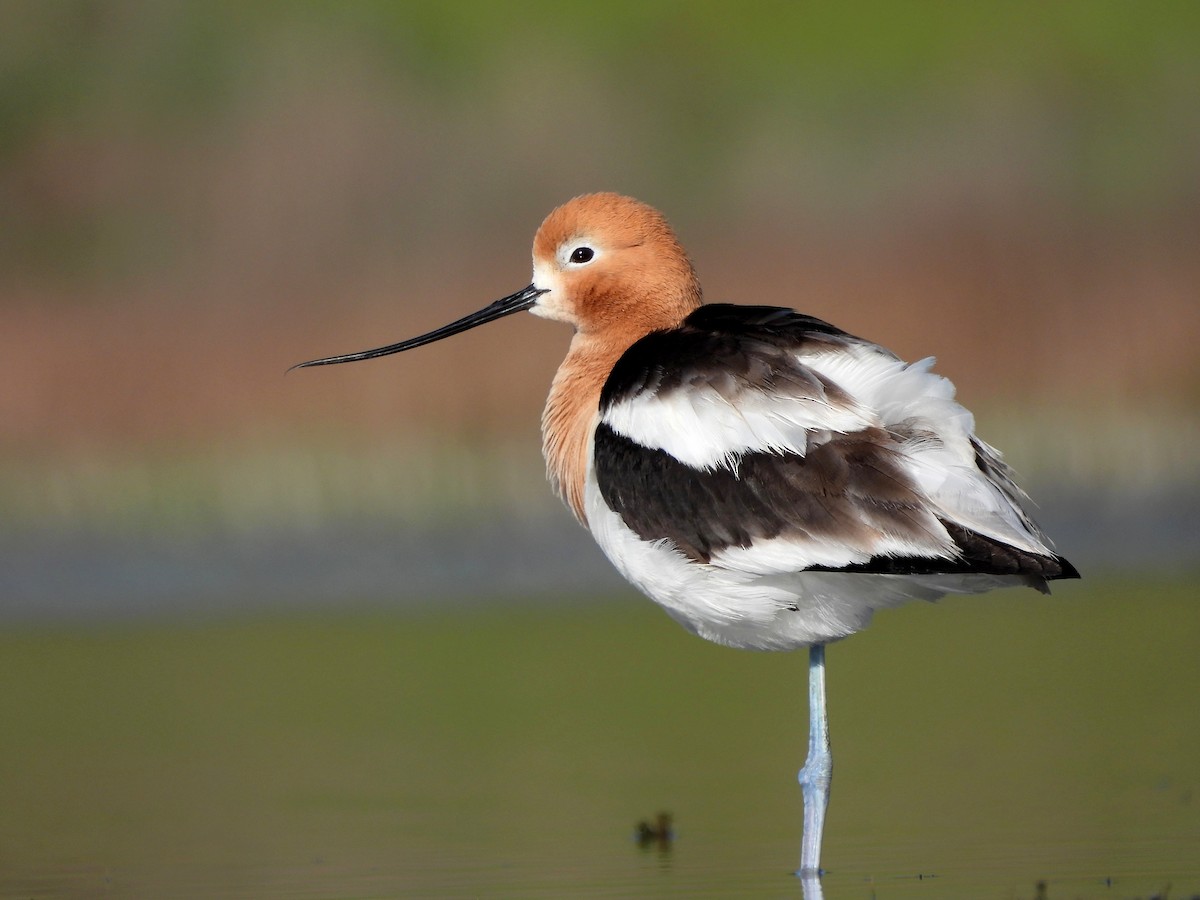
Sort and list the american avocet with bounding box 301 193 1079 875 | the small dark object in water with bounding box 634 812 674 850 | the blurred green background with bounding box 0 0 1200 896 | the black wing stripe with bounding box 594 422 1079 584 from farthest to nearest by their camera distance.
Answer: the blurred green background with bounding box 0 0 1200 896
the small dark object in water with bounding box 634 812 674 850
the american avocet with bounding box 301 193 1079 875
the black wing stripe with bounding box 594 422 1079 584

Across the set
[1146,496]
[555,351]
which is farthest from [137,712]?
[1146,496]

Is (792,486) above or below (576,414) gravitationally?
below

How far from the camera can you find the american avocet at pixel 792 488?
500cm

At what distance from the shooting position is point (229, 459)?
42.2ft

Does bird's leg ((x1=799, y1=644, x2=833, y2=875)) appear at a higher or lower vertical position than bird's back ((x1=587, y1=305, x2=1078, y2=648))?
lower

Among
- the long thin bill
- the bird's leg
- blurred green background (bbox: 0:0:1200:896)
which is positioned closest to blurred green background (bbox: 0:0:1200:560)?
blurred green background (bbox: 0:0:1200:896)

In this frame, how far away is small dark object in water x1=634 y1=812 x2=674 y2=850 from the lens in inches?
234

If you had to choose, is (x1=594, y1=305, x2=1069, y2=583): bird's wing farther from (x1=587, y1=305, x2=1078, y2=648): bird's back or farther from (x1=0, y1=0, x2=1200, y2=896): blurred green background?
(x1=0, y1=0, x2=1200, y2=896): blurred green background

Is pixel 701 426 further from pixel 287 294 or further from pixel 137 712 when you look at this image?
pixel 287 294

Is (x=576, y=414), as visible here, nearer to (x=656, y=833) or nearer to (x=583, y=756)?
(x=656, y=833)

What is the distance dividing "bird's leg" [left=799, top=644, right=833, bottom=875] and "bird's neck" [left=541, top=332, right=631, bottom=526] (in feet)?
2.67

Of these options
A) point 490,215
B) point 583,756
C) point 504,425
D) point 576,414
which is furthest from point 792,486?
point 490,215

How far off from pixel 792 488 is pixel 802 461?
2.9 inches

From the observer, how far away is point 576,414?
612 centimetres
